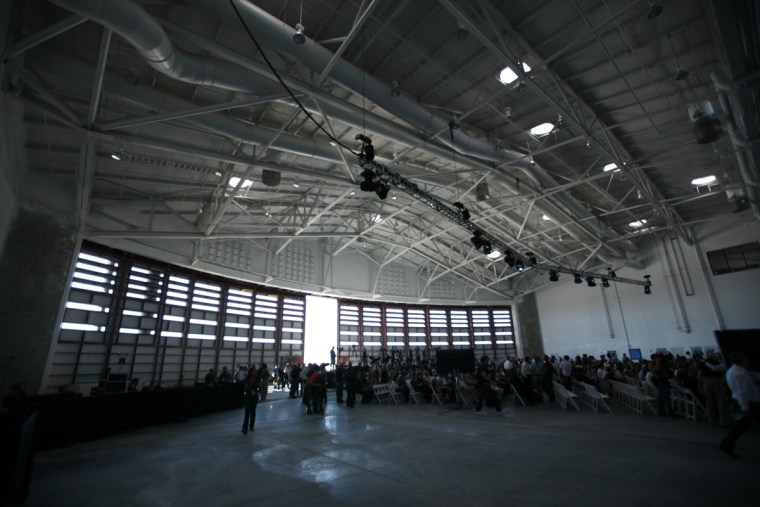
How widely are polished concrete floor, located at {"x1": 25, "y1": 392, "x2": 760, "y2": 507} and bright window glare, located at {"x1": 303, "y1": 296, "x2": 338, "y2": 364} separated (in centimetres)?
1415

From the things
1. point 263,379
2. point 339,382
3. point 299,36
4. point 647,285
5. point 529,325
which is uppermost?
point 299,36

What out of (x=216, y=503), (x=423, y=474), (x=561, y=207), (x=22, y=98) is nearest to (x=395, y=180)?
(x=423, y=474)

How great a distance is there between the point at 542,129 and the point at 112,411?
13.8 meters

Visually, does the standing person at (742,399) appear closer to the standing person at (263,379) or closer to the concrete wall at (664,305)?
the standing person at (263,379)

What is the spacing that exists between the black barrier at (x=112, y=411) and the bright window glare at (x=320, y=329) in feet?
34.9

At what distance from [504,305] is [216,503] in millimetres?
27843

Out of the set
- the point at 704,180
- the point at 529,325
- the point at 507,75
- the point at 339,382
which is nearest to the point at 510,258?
the point at 507,75

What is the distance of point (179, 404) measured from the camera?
9.41 meters

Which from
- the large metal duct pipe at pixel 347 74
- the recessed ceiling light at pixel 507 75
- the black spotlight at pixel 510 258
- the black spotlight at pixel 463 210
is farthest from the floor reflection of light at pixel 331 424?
the recessed ceiling light at pixel 507 75

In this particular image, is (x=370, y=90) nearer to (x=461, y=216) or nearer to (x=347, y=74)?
(x=347, y=74)

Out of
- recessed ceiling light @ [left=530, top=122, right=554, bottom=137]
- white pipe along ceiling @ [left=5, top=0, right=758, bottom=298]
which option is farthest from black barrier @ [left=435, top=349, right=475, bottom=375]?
recessed ceiling light @ [left=530, top=122, right=554, bottom=137]

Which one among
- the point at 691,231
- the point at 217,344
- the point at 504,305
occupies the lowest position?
the point at 217,344

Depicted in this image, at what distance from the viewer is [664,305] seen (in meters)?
19.3

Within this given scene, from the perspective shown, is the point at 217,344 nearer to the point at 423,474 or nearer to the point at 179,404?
the point at 179,404
